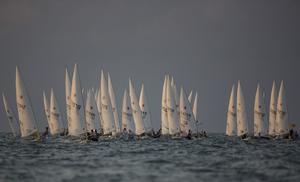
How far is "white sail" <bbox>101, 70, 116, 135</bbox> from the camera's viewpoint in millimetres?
104062

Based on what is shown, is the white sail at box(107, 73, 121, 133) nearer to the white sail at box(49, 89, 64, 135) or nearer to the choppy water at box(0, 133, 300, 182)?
the white sail at box(49, 89, 64, 135)

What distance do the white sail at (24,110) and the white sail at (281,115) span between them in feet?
174

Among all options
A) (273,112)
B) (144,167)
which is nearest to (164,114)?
(273,112)

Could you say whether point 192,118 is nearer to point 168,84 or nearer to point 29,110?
point 168,84

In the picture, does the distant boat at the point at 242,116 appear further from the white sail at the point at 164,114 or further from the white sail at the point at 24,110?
the white sail at the point at 24,110

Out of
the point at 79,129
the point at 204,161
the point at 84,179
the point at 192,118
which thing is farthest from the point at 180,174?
the point at 192,118

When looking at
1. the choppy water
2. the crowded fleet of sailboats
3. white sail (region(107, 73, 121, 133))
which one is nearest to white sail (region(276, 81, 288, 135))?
the crowded fleet of sailboats

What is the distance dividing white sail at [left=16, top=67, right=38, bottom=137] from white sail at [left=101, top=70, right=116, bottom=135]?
17.3 meters

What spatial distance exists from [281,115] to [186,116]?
69.1 ft

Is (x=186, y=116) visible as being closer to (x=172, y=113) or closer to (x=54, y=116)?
(x=172, y=113)

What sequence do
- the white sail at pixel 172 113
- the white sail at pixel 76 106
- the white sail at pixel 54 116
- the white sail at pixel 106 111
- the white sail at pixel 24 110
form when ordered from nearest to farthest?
the white sail at pixel 24 110, the white sail at pixel 76 106, the white sail at pixel 106 111, the white sail at pixel 54 116, the white sail at pixel 172 113

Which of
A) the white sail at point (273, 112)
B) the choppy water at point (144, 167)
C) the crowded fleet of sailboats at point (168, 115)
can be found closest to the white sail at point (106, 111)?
the crowded fleet of sailboats at point (168, 115)

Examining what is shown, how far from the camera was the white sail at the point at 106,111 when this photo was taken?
10406 cm

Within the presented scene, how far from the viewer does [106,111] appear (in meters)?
108
